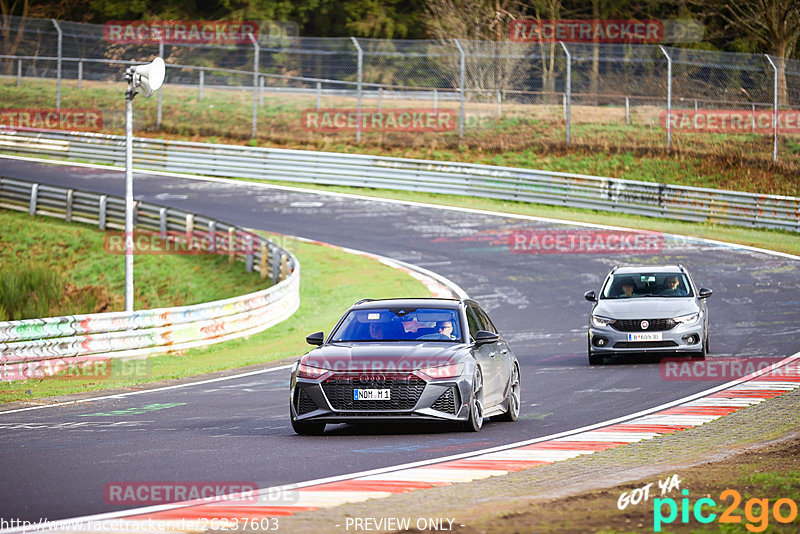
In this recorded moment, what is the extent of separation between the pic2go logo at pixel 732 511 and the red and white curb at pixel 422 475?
209 centimetres

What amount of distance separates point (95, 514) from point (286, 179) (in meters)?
38.3

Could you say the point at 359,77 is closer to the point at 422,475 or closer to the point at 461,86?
the point at 461,86

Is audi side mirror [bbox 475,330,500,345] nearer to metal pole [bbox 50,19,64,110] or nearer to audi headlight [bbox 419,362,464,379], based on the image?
audi headlight [bbox 419,362,464,379]

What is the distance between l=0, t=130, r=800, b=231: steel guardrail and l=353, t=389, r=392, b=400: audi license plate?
27.3 m

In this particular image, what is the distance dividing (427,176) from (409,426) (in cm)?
3081

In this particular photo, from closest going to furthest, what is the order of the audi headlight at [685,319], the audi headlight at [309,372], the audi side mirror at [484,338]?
the audi headlight at [309,372] → the audi side mirror at [484,338] → the audi headlight at [685,319]

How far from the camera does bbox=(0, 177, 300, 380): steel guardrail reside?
1784 centimetres

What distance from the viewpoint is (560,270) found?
3056 centimetres

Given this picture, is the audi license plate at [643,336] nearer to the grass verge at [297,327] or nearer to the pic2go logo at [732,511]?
the grass verge at [297,327]

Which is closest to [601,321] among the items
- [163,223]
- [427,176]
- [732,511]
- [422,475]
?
[422,475]


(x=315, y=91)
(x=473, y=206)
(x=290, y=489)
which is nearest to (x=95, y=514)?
(x=290, y=489)

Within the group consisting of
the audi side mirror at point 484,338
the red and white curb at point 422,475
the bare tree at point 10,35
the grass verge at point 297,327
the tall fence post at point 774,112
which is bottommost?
the grass verge at point 297,327

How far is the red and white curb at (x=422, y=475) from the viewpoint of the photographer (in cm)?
770

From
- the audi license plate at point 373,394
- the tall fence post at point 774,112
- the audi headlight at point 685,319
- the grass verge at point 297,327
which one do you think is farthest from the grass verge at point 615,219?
the audi license plate at point 373,394
